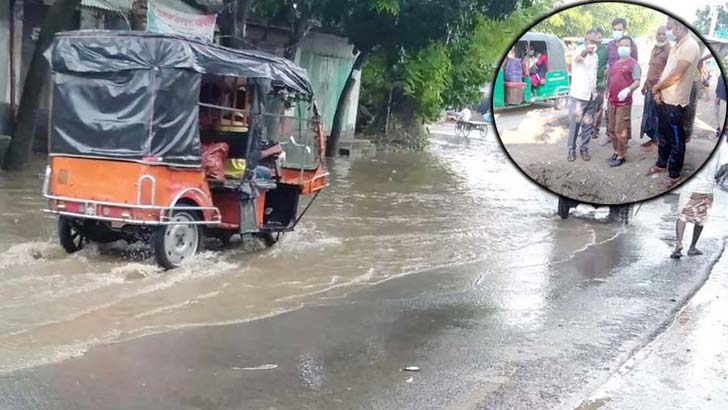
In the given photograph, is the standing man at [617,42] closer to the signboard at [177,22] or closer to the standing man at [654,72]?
the standing man at [654,72]

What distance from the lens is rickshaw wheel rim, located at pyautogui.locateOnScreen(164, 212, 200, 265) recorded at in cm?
819

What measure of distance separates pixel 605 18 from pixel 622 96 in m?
0.21

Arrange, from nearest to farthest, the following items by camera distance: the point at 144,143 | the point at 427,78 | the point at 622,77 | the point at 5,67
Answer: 1. the point at 622,77
2. the point at 144,143
3. the point at 5,67
4. the point at 427,78

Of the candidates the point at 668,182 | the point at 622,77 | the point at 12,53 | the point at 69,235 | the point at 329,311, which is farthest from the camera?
the point at 12,53

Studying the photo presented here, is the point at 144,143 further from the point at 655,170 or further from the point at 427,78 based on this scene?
the point at 427,78

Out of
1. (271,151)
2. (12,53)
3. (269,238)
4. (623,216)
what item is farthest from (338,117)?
(271,151)

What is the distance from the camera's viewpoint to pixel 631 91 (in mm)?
2033

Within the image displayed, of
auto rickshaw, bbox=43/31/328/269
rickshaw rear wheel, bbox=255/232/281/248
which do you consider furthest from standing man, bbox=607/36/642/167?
rickshaw rear wheel, bbox=255/232/281/248

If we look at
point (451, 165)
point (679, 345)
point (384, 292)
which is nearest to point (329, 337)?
point (384, 292)

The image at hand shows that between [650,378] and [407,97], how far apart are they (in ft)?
74.4

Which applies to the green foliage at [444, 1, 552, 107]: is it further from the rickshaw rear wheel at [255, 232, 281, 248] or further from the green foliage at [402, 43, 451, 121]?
the rickshaw rear wheel at [255, 232, 281, 248]

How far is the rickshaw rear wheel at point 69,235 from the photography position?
8578 mm

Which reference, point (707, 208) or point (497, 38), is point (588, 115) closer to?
point (707, 208)

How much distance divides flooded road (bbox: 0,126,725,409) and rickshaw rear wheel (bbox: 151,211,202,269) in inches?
6.2
